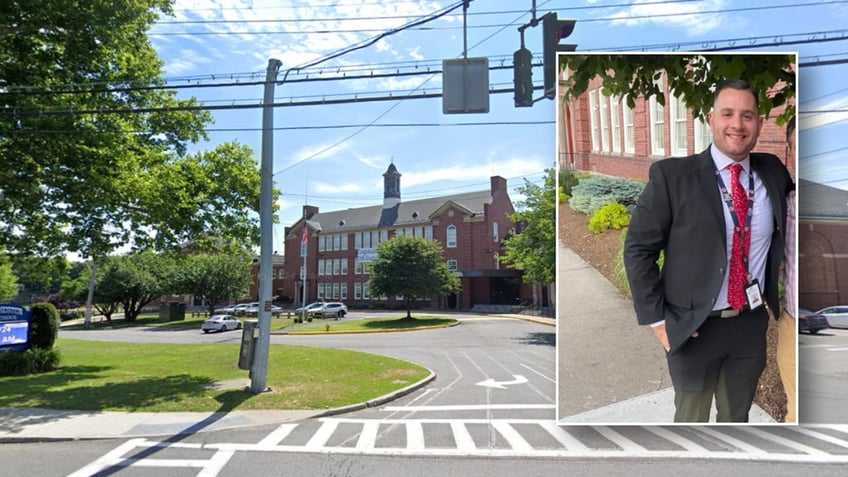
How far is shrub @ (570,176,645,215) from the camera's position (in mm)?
5430

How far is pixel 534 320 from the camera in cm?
3672

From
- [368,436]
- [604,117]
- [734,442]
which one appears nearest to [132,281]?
[368,436]

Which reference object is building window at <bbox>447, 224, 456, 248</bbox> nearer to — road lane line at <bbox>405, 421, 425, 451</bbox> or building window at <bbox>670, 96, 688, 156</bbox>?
road lane line at <bbox>405, 421, 425, 451</bbox>

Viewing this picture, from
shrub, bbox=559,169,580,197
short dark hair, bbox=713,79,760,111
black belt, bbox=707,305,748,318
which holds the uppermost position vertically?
short dark hair, bbox=713,79,760,111

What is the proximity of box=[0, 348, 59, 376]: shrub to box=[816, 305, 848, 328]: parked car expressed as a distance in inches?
727

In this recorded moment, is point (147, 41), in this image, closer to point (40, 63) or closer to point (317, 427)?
point (40, 63)

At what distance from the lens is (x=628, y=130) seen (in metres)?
5.72

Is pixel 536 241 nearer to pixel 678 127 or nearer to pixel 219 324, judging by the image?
pixel 678 127

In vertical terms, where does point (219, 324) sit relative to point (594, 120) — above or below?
below

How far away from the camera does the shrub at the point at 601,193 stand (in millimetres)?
5430

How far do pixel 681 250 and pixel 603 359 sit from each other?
1.54 m

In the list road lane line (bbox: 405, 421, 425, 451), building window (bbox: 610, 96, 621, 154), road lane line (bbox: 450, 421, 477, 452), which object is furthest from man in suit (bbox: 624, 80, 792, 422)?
road lane line (bbox: 405, 421, 425, 451)

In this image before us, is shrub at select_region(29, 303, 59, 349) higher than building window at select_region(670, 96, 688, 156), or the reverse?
building window at select_region(670, 96, 688, 156)

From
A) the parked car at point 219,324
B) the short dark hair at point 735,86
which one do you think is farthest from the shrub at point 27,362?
the parked car at point 219,324
